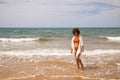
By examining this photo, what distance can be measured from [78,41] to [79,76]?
1.52 metres

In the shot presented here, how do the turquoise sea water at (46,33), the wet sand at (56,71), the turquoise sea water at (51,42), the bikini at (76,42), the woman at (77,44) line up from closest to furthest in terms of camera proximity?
the wet sand at (56,71) < the woman at (77,44) < the bikini at (76,42) < the turquoise sea water at (51,42) < the turquoise sea water at (46,33)

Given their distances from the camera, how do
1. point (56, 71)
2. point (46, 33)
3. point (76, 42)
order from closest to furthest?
point (56, 71)
point (76, 42)
point (46, 33)

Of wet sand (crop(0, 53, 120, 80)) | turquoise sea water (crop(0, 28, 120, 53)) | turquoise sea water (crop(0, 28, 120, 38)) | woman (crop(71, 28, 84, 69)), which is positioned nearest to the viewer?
wet sand (crop(0, 53, 120, 80))

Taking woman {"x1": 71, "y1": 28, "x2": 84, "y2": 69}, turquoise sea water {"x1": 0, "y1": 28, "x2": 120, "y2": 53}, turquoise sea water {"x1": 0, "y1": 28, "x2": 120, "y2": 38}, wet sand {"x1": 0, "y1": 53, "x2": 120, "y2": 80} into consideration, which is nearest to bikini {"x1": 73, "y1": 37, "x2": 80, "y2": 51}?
woman {"x1": 71, "y1": 28, "x2": 84, "y2": 69}

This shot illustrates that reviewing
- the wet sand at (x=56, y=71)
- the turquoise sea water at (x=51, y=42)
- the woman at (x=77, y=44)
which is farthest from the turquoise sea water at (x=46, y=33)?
the woman at (x=77, y=44)

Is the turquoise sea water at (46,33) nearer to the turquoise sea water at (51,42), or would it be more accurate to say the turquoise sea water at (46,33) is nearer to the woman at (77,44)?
the turquoise sea water at (51,42)

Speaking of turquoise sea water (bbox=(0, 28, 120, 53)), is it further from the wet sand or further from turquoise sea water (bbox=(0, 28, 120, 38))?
the wet sand

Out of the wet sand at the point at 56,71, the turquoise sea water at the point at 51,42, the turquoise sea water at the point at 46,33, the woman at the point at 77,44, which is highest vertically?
the woman at the point at 77,44

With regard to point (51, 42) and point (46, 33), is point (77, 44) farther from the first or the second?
point (46, 33)

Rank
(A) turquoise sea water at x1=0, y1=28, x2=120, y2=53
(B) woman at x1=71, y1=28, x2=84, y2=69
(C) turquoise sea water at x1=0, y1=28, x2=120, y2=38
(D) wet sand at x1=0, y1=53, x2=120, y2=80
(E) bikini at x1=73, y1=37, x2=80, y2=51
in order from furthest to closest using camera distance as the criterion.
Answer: (C) turquoise sea water at x1=0, y1=28, x2=120, y2=38, (A) turquoise sea water at x1=0, y1=28, x2=120, y2=53, (E) bikini at x1=73, y1=37, x2=80, y2=51, (B) woman at x1=71, y1=28, x2=84, y2=69, (D) wet sand at x1=0, y1=53, x2=120, y2=80

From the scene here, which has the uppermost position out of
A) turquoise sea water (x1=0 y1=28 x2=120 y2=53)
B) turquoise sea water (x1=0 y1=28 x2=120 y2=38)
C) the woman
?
the woman

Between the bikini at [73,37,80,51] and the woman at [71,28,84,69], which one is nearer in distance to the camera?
the woman at [71,28,84,69]

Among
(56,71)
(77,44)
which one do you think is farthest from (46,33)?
(56,71)

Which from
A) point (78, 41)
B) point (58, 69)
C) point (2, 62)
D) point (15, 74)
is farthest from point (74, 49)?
point (2, 62)
